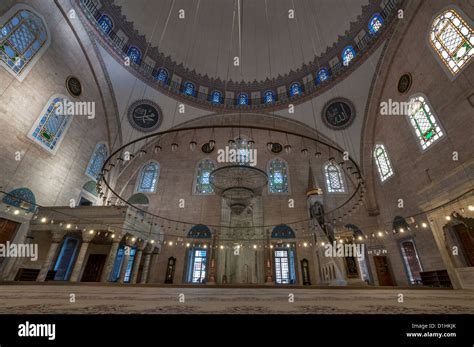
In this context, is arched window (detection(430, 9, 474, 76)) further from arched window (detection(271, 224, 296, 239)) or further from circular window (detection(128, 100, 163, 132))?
circular window (detection(128, 100, 163, 132))

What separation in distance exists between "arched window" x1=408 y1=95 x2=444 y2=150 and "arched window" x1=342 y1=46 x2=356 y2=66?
4.78 m

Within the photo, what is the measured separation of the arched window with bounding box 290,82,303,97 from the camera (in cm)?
1520

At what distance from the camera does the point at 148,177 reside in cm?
1483

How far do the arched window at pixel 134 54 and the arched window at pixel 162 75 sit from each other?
4.58ft

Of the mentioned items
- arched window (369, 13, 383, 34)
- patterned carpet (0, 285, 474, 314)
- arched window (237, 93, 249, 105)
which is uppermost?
arched window (369, 13, 383, 34)

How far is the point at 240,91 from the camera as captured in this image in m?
16.5

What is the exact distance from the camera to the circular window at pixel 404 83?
1007 centimetres

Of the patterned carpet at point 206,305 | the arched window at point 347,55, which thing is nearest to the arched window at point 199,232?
the patterned carpet at point 206,305

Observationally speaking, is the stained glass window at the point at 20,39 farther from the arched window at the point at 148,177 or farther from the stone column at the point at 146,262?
the stone column at the point at 146,262

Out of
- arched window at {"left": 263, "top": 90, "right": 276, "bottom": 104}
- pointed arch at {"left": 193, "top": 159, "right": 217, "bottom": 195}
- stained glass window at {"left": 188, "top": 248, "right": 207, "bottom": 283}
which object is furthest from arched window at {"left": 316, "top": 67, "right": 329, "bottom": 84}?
stained glass window at {"left": 188, "top": 248, "right": 207, "bottom": 283}

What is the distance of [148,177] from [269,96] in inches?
432

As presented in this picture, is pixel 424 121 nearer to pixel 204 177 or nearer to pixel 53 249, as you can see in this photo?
pixel 204 177

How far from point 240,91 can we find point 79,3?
1039 cm
